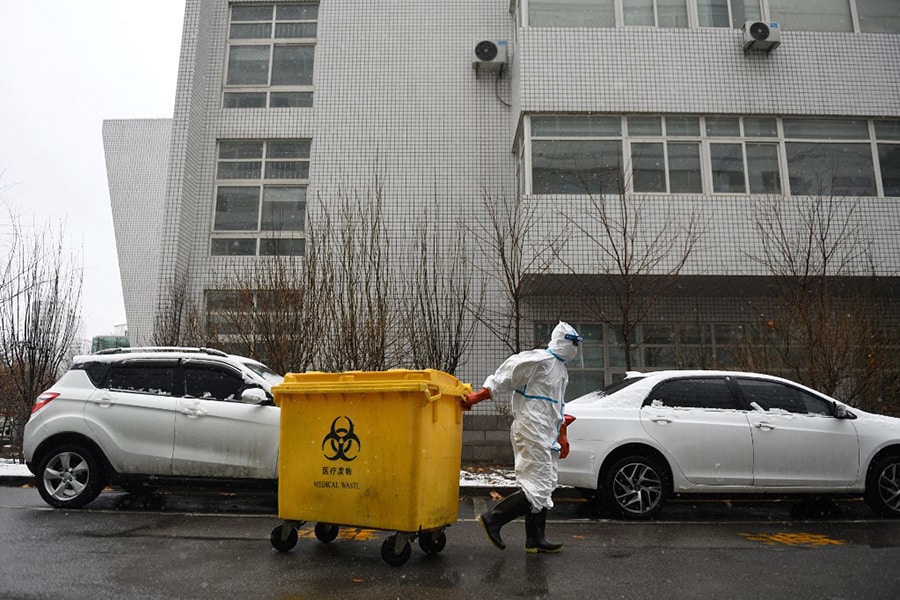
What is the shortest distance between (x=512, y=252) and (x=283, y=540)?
756 cm

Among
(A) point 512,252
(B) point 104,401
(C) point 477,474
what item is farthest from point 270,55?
(C) point 477,474

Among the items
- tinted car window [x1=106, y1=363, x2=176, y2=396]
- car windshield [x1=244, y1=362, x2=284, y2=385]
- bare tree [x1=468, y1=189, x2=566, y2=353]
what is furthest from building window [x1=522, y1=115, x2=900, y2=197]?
tinted car window [x1=106, y1=363, x2=176, y2=396]

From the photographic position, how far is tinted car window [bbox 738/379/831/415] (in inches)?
282

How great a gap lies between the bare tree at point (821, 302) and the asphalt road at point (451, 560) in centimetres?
390

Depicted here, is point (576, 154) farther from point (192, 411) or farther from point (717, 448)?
point (192, 411)

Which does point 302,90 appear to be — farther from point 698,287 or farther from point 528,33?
point 698,287

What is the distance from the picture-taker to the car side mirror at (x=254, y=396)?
6.88 metres

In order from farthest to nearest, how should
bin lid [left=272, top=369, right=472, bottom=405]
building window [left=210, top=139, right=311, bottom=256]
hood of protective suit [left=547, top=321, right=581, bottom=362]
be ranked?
building window [left=210, top=139, right=311, bottom=256] → hood of protective suit [left=547, top=321, right=581, bottom=362] → bin lid [left=272, top=369, right=472, bottom=405]

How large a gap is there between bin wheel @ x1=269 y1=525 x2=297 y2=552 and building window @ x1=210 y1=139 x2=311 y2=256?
9584 millimetres

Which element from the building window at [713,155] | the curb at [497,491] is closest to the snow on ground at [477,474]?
the curb at [497,491]

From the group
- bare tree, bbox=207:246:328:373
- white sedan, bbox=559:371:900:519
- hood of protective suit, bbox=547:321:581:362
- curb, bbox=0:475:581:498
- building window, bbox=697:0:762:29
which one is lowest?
curb, bbox=0:475:581:498

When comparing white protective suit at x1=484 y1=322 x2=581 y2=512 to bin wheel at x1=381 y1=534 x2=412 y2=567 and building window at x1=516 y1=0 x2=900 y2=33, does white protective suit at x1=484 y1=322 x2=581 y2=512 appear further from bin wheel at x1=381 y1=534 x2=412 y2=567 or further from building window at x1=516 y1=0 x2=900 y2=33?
building window at x1=516 y1=0 x2=900 y2=33

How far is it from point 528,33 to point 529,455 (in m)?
9.97

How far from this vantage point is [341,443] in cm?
485
